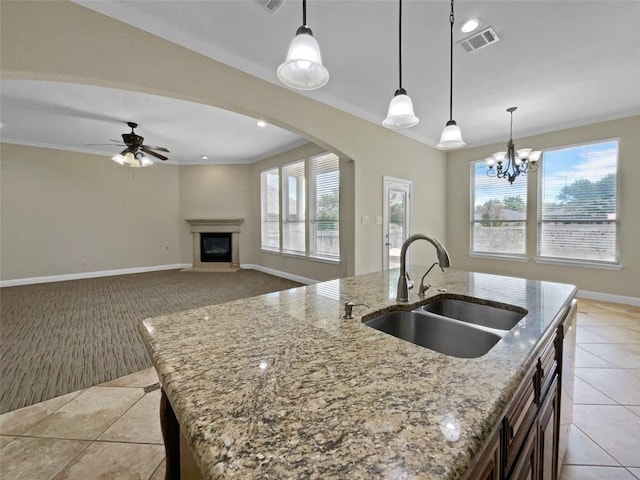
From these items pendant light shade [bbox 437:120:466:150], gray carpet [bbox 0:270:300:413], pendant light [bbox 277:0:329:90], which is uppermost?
pendant light [bbox 277:0:329:90]

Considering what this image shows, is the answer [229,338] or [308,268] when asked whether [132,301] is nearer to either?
[308,268]

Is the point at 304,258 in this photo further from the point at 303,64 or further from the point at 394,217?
the point at 303,64

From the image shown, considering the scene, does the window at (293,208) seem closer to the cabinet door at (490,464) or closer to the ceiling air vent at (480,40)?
the ceiling air vent at (480,40)

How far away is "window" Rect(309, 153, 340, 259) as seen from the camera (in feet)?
16.8

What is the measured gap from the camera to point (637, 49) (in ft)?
8.80

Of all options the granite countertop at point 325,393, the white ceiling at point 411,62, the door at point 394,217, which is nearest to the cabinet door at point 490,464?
the granite countertop at point 325,393

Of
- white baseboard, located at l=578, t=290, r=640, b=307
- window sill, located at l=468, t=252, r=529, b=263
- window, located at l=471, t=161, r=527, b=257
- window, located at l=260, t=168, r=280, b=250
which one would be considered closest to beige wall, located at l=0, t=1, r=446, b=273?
window, located at l=471, t=161, r=527, b=257

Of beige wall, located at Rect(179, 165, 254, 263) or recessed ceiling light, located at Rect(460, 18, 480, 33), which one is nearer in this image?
recessed ceiling light, located at Rect(460, 18, 480, 33)

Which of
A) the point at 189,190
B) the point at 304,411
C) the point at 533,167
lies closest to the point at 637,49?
the point at 533,167

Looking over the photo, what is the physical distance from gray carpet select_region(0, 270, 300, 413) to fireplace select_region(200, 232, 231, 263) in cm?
118

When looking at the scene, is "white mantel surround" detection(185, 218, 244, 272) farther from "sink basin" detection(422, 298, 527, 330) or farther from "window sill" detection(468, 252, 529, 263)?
"sink basin" detection(422, 298, 527, 330)

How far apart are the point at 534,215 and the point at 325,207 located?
3787 mm

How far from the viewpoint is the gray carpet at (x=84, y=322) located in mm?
2346

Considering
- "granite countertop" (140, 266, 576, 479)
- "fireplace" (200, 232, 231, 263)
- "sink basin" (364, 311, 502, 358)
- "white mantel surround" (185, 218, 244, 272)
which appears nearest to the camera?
"granite countertop" (140, 266, 576, 479)
